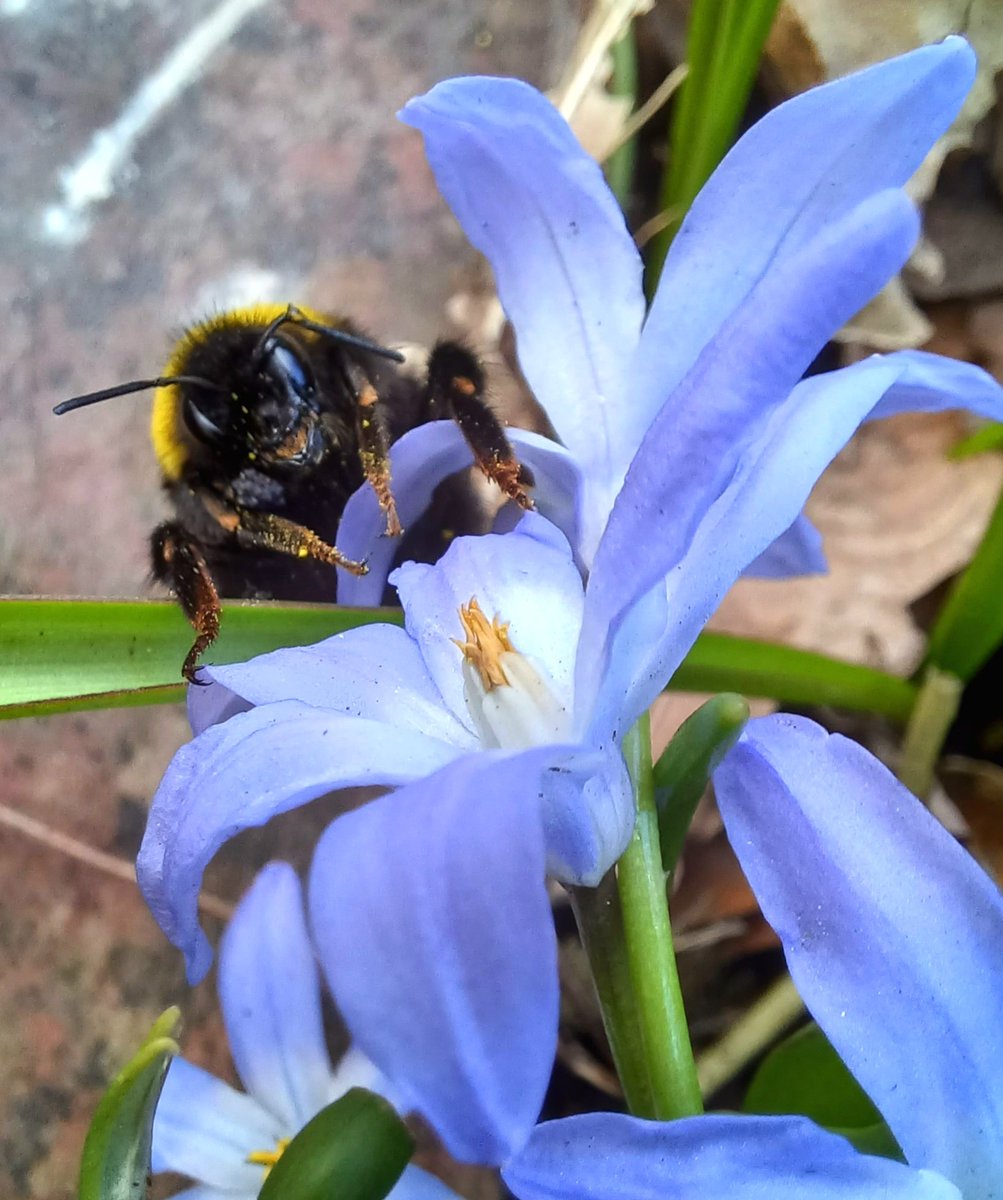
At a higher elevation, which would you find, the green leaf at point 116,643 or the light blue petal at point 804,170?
the light blue petal at point 804,170

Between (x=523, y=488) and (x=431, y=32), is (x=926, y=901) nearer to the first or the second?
(x=523, y=488)

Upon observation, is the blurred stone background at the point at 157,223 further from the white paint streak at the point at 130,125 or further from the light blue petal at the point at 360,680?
the light blue petal at the point at 360,680

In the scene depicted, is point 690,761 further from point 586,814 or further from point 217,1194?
point 217,1194

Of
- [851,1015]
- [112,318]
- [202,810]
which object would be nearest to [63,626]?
[202,810]

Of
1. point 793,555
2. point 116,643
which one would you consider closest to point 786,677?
point 793,555

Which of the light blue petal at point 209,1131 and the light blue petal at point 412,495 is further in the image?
the light blue petal at point 209,1131

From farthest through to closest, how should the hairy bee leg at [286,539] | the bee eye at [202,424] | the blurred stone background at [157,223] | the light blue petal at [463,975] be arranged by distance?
the blurred stone background at [157,223] → the bee eye at [202,424] → the hairy bee leg at [286,539] → the light blue petal at [463,975]

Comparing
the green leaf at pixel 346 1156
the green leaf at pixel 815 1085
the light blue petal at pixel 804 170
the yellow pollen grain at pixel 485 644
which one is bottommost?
the green leaf at pixel 815 1085

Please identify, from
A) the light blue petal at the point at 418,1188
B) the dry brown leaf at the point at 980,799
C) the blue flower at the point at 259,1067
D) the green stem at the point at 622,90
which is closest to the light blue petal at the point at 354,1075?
the blue flower at the point at 259,1067
